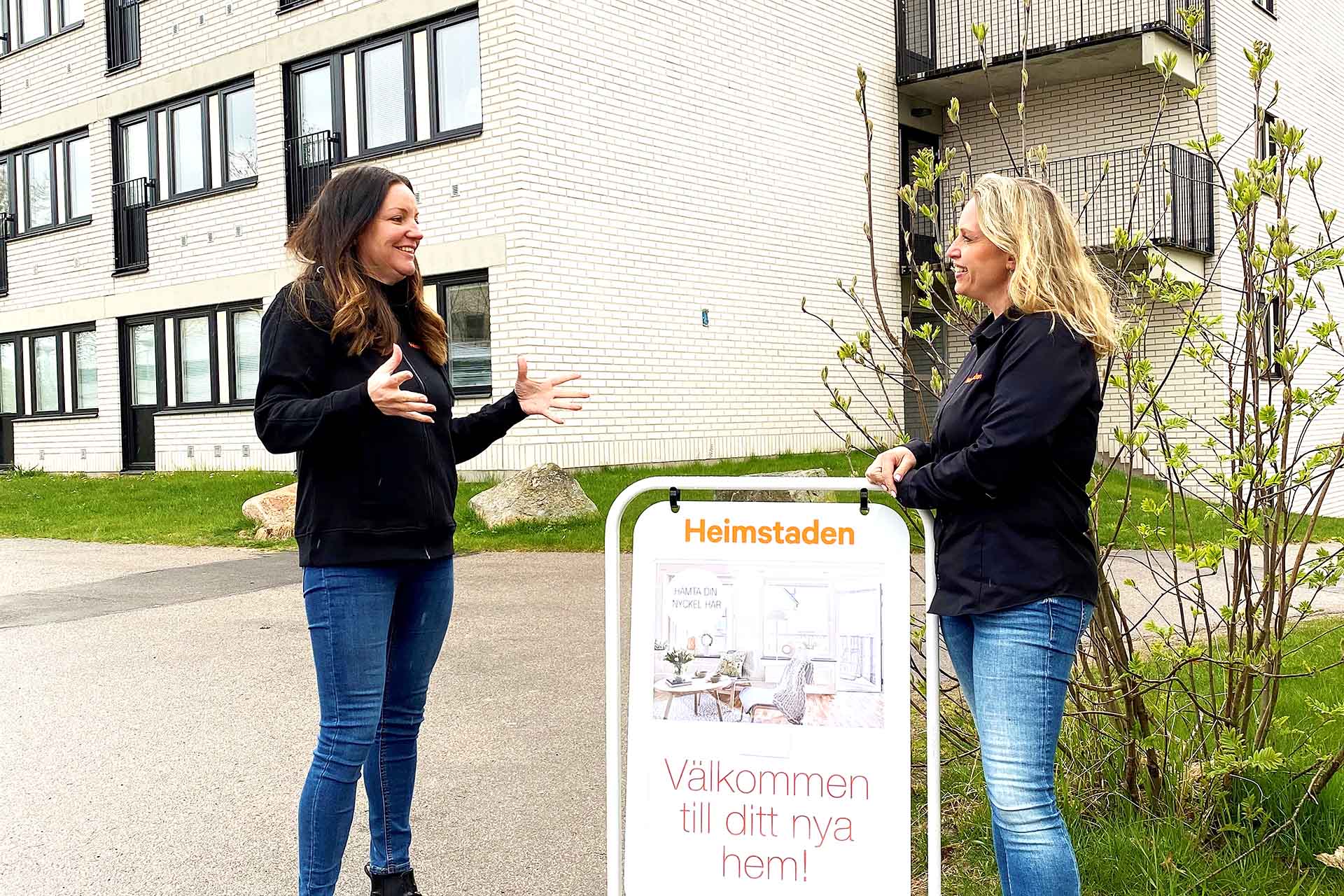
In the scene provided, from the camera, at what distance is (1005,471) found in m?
2.69

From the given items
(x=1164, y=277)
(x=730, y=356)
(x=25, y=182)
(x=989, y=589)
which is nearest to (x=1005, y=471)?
(x=989, y=589)

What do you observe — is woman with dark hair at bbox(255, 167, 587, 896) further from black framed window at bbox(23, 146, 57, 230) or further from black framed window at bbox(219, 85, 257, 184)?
black framed window at bbox(23, 146, 57, 230)

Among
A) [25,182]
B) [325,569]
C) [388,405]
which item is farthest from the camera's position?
[25,182]

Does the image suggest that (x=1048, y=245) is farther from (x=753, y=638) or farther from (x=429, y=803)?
(x=429, y=803)

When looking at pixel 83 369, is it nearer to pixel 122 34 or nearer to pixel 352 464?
pixel 122 34

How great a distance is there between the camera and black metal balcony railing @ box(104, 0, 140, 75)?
21.3 metres

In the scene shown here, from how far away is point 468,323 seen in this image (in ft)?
52.4

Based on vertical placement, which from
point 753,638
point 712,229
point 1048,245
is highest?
point 712,229

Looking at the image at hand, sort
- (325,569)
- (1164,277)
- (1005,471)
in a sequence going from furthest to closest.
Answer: (1164,277)
(325,569)
(1005,471)

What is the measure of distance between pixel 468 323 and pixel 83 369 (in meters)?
10.7

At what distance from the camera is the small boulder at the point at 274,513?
12.3m

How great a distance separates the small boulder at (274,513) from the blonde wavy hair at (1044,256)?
33.8 ft

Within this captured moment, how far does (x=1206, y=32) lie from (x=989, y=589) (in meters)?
18.5

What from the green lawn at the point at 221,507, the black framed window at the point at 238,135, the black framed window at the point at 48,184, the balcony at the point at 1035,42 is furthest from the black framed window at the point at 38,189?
the balcony at the point at 1035,42
